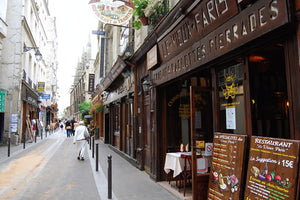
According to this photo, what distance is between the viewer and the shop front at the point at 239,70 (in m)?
2.90

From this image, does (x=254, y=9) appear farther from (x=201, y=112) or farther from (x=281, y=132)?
(x=201, y=112)

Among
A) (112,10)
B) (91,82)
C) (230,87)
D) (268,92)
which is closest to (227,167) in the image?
(230,87)

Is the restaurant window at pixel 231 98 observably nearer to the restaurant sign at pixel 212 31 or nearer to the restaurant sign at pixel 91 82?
the restaurant sign at pixel 212 31

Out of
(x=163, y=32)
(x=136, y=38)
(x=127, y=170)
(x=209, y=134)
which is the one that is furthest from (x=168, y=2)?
(x=127, y=170)

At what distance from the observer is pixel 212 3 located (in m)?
3.99

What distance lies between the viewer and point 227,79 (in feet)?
14.2

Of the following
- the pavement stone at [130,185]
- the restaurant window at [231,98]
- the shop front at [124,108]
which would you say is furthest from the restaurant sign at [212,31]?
the shop front at [124,108]

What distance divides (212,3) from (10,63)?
15952mm

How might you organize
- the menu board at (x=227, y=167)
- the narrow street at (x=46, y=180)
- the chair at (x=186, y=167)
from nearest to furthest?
1. the menu board at (x=227, y=167)
2. the chair at (x=186, y=167)
3. the narrow street at (x=46, y=180)

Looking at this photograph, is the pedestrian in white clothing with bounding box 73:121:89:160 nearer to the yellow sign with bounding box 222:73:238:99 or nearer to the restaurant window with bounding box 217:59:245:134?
the restaurant window with bounding box 217:59:245:134

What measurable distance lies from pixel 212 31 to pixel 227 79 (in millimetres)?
927

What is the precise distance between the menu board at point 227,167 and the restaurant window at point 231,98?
11.1 inches

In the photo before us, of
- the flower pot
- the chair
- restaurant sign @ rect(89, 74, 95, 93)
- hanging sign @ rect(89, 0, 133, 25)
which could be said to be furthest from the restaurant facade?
restaurant sign @ rect(89, 74, 95, 93)

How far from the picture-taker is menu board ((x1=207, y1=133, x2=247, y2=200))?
11.3 ft
